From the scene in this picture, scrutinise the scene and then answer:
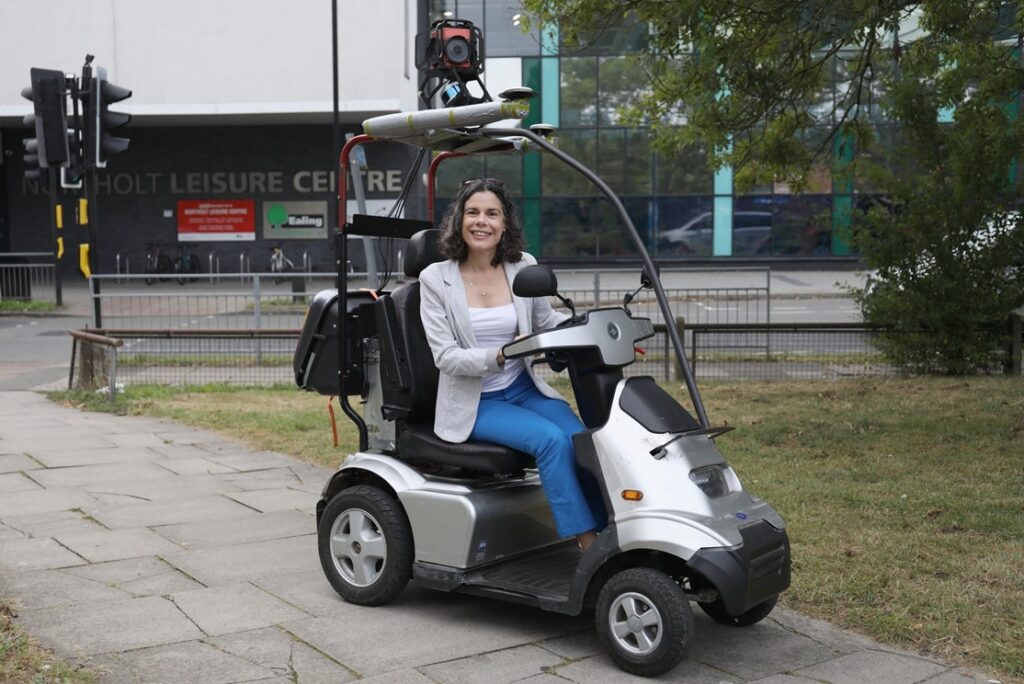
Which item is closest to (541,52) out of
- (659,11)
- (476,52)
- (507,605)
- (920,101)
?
(920,101)

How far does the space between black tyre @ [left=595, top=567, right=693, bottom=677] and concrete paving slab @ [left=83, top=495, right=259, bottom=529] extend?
10.7ft

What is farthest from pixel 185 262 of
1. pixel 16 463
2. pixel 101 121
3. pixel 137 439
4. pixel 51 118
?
pixel 16 463

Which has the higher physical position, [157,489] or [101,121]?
[101,121]

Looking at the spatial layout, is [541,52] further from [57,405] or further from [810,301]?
[57,405]

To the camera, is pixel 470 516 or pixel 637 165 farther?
pixel 637 165

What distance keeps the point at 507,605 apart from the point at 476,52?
3.17 metres

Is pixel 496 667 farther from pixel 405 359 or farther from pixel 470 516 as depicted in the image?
pixel 405 359

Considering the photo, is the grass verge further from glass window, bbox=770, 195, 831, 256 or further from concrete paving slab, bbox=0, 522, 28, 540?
glass window, bbox=770, 195, 831, 256

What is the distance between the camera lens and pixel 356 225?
217 inches

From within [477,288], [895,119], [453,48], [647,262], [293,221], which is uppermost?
[895,119]

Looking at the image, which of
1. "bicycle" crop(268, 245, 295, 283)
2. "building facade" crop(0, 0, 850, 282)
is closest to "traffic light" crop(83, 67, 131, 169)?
"building facade" crop(0, 0, 850, 282)

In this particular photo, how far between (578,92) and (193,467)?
89.6ft

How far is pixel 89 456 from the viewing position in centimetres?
882

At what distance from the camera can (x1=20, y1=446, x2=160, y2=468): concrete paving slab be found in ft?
28.1
